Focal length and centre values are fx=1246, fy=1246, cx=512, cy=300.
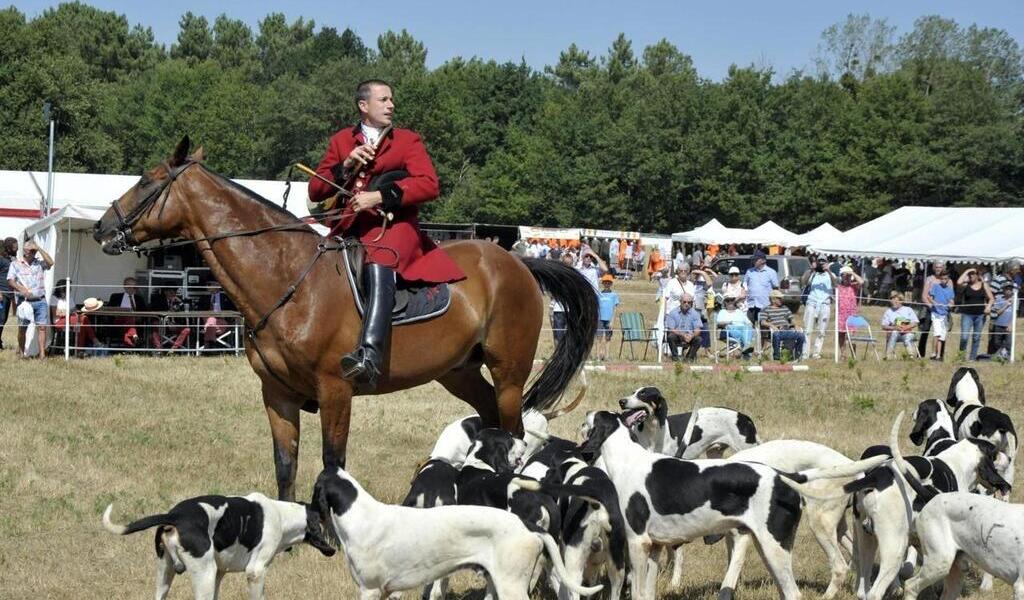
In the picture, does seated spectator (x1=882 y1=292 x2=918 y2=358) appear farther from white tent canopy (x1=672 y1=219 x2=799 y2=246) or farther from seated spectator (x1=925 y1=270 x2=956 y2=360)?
white tent canopy (x1=672 y1=219 x2=799 y2=246)

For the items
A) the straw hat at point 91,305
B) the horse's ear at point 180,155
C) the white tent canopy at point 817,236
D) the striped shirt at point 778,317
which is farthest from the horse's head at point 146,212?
the white tent canopy at point 817,236

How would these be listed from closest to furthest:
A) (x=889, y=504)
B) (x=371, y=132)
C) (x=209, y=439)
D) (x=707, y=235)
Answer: (x=889, y=504), (x=371, y=132), (x=209, y=439), (x=707, y=235)

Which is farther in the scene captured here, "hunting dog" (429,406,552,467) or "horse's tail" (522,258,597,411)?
"horse's tail" (522,258,597,411)

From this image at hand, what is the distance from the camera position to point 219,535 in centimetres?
629

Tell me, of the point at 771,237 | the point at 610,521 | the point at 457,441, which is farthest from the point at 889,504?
the point at 771,237

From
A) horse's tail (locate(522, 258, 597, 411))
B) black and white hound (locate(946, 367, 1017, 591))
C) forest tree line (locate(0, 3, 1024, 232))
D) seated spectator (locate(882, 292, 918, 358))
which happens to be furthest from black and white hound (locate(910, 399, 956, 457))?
forest tree line (locate(0, 3, 1024, 232))

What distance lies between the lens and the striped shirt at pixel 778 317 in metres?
21.4

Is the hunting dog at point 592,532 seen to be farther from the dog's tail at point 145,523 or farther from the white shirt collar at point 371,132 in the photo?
the white shirt collar at point 371,132

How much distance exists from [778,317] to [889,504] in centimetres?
1479

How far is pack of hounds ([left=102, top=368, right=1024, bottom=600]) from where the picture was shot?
235 inches

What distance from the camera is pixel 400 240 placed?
8086mm

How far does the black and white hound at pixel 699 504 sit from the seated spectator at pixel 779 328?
14.5 m

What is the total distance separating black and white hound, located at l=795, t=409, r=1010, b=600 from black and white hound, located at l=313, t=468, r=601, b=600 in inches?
62.3

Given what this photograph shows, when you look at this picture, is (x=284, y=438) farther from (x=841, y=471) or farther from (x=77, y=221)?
(x=77, y=221)
